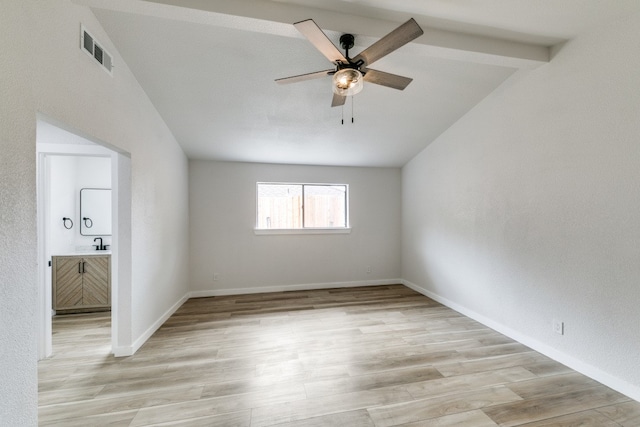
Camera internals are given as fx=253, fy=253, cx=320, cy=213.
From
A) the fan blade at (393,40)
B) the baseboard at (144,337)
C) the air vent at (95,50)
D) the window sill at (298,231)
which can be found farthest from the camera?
the window sill at (298,231)

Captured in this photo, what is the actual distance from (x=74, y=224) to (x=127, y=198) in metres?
2.36

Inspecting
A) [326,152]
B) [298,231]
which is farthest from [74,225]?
[326,152]

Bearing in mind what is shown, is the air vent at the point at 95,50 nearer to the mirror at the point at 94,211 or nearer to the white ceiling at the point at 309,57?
the white ceiling at the point at 309,57

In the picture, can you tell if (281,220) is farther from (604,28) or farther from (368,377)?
(604,28)

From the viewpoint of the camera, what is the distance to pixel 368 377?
207cm

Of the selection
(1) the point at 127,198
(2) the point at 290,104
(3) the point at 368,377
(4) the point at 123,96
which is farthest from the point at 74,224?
(3) the point at 368,377

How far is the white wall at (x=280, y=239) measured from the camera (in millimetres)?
4230

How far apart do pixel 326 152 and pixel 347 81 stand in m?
2.24

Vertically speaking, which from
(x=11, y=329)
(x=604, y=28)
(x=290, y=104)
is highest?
(x=604, y=28)

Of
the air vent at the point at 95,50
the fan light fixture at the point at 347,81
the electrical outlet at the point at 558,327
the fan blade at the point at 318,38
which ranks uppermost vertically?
the air vent at the point at 95,50

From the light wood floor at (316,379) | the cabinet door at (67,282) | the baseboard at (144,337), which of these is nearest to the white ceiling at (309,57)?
the cabinet door at (67,282)

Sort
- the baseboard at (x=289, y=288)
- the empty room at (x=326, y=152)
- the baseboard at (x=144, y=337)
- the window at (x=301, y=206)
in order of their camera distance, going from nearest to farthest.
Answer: the empty room at (x=326, y=152) < the baseboard at (x=144, y=337) < the baseboard at (x=289, y=288) < the window at (x=301, y=206)

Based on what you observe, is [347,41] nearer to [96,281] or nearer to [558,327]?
[558,327]

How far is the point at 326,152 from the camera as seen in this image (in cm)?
409
